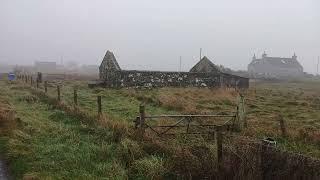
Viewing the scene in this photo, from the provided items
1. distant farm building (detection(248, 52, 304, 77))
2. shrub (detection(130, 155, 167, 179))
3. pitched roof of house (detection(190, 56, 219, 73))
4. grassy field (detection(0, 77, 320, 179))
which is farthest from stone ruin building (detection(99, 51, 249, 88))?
distant farm building (detection(248, 52, 304, 77))

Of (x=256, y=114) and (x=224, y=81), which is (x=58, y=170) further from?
(x=224, y=81)

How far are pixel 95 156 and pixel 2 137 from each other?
146 inches

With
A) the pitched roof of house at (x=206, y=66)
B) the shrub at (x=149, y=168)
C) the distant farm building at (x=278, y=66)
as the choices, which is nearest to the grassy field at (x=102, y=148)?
the shrub at (x=149, y=168)

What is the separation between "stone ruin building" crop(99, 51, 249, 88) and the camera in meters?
38.3

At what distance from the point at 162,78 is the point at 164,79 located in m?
0.23

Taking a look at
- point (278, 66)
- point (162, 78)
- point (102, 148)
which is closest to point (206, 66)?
point (162, 78)

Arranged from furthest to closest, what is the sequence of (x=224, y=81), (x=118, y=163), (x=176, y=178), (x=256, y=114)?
(x=224, y=81) < (x=256, y=114) < (x=118, y=163) < (x=176, y=178)

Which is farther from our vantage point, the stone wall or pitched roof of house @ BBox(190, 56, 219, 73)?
pitched roof of house @ BBox(190, 56, 219, 73)

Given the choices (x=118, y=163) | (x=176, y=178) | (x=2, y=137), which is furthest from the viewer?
(x=2, y=137)

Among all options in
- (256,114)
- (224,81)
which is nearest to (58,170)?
(256,114)

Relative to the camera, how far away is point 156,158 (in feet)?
35.4

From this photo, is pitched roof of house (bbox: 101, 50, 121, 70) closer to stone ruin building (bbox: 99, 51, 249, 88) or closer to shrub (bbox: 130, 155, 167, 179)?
stone ruin building (bbox: 99, 51, 249, 88)

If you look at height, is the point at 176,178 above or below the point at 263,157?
below

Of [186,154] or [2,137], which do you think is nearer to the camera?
[186,154]
